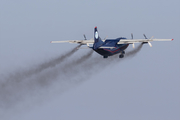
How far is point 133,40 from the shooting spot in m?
96.8

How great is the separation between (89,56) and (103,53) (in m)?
8.00

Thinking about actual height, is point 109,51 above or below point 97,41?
below

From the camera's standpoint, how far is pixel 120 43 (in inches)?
3819

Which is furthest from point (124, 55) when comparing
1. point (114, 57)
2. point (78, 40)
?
point (78, 40)

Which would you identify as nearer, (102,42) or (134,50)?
(102,42)

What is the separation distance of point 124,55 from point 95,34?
26.7ft

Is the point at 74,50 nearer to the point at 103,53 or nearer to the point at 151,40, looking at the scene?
the point at 103,53

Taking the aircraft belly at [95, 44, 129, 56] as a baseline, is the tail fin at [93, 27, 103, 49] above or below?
above

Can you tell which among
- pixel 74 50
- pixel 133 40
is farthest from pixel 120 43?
pixel 74 50

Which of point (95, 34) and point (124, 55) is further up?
point (95, 34)

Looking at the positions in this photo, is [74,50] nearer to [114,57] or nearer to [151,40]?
[114,57]

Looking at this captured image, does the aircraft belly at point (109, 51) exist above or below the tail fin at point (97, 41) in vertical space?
below

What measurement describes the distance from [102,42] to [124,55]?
23.4 ft

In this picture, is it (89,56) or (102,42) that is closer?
(102,42)
